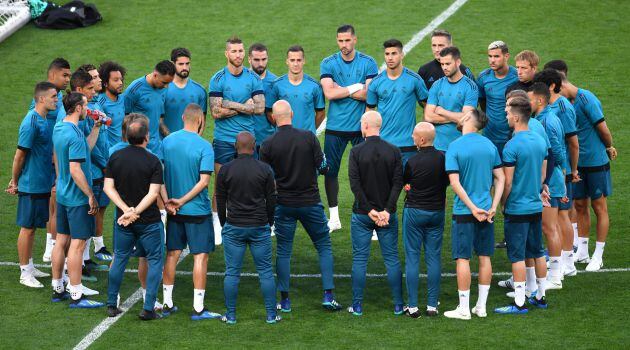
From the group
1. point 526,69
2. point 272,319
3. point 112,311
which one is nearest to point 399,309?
point 272,319

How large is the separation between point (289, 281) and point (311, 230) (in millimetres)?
861

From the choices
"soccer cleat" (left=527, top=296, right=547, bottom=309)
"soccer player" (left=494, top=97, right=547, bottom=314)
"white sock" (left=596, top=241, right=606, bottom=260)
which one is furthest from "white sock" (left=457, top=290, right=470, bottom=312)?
"white sock" (left=596, top=241, right=606, bottom=260)

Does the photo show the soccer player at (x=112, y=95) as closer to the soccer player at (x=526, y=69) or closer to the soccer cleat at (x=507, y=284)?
the soccer player at (x=526, y=69)

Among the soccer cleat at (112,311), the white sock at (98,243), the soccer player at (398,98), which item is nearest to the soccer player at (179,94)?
the white sock at (98,243)

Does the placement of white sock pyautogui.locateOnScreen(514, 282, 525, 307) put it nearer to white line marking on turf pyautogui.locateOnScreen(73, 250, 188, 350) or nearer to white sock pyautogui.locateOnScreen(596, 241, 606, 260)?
white sock pyautogui.locateOnScreen(596, 241, 606, 260)

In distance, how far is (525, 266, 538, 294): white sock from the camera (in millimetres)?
11766

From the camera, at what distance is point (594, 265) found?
12.9 m

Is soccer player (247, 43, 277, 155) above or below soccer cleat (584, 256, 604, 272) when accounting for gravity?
above

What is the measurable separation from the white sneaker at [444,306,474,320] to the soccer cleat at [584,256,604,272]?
90.6 inches

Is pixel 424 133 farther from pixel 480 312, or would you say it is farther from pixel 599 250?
pixel 599 250

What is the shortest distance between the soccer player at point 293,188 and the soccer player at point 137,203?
1227 millimetres

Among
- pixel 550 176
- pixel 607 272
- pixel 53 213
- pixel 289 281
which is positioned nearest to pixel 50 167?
pixel 53 213

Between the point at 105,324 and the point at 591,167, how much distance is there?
5956 mm

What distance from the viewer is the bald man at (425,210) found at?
440 inches
